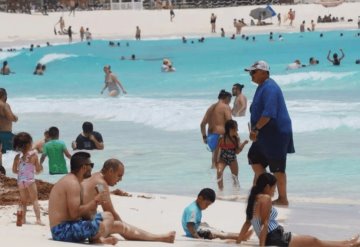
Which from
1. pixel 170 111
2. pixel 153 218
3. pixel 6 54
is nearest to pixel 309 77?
pixel 170 111

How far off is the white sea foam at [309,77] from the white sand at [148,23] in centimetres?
2777

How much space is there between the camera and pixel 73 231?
748 centimetres

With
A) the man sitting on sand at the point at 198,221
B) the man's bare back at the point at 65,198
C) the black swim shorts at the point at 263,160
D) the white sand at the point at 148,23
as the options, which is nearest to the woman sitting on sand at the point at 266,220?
the man sitting on sand at the point at 198,221

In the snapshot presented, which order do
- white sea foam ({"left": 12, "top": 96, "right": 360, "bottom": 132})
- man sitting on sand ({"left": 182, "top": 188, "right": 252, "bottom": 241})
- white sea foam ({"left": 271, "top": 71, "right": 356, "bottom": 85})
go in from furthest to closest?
white sea foam ({"left": 271, "top": 71, "right": 356, "bottom": 85})
white sea foam ({"left": 12, "top": 96, "right": 360, "bottom": 132})
man sitting on sand ({"left": 182, "top": 188, "right": 252, "bottom": 241})

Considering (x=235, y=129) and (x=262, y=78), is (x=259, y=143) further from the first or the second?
(x=235, y=129)

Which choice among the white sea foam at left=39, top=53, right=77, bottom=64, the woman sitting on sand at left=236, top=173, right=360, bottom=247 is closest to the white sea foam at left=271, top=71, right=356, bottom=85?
the white sea foam at left=39, top=53, right=77, bottom=64

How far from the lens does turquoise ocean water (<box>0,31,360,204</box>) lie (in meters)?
13.4

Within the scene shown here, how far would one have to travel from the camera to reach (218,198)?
436 inches

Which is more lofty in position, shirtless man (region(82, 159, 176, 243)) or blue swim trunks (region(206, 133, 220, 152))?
shirtless man (region(82, 159, 176, 243))

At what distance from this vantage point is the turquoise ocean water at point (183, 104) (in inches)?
528

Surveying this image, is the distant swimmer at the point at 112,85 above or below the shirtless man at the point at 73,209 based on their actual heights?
below

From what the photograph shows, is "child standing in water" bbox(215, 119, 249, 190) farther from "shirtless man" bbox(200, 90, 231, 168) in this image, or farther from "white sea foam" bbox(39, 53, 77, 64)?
"white sea foam" bbox(39, 53, 77, 64)

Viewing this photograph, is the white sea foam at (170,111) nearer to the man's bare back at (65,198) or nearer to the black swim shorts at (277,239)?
the black swim shorts at (277,239)

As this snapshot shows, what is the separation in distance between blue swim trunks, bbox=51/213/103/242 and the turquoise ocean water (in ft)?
14.1
